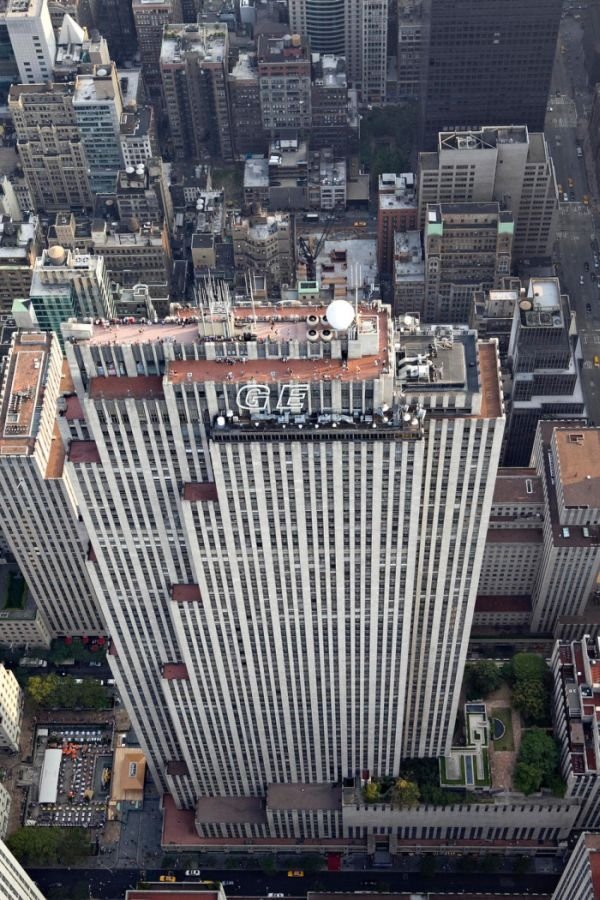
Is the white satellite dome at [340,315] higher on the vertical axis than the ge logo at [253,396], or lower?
higher

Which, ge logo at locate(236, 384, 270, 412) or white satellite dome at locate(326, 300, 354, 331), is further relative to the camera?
ge logo at locate(236, 384, 270, 412)

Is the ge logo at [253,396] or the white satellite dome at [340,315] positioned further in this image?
the ge logo at [253,396]

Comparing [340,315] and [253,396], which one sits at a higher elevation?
[340,315]

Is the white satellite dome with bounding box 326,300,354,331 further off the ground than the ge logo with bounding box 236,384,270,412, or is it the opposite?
the white satellite dome with bounding box 326,300,354,331

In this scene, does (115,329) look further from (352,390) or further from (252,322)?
(352,390)
